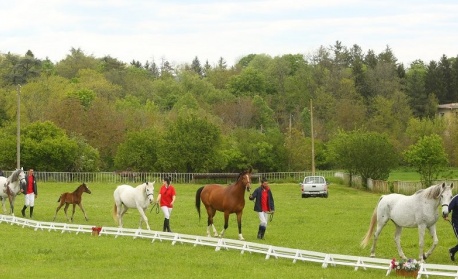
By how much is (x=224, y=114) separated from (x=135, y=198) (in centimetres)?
8951

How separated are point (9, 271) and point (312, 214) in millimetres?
20349

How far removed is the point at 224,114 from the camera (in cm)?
11812

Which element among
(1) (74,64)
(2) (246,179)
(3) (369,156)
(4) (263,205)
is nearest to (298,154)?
(3) (369,156)

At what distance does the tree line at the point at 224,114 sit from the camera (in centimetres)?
7394

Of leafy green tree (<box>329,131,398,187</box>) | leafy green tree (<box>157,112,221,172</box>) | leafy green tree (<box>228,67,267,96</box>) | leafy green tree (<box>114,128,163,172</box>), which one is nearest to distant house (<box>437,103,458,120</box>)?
leafy green tree (<box>228,67,267,96</box>)

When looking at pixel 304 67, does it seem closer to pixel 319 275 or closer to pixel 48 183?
pixel 48 183

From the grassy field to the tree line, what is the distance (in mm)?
32958

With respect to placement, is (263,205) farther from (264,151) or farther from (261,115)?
(261,115)

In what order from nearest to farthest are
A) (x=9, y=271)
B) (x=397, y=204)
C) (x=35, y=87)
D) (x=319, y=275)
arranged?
(x=319, y=275)
(x=9, y=271)
(x=397, y=204)
(x=35, y=87)

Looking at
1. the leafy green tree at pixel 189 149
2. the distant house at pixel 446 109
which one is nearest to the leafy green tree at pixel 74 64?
the distant house at pixel 446 109

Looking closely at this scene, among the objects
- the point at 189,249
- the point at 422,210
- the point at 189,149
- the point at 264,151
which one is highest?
the point at 189,149

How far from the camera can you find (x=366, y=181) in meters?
67.4

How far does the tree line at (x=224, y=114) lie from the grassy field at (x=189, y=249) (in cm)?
3296

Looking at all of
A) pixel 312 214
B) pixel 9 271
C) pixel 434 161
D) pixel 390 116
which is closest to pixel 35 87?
pixel 390 116
